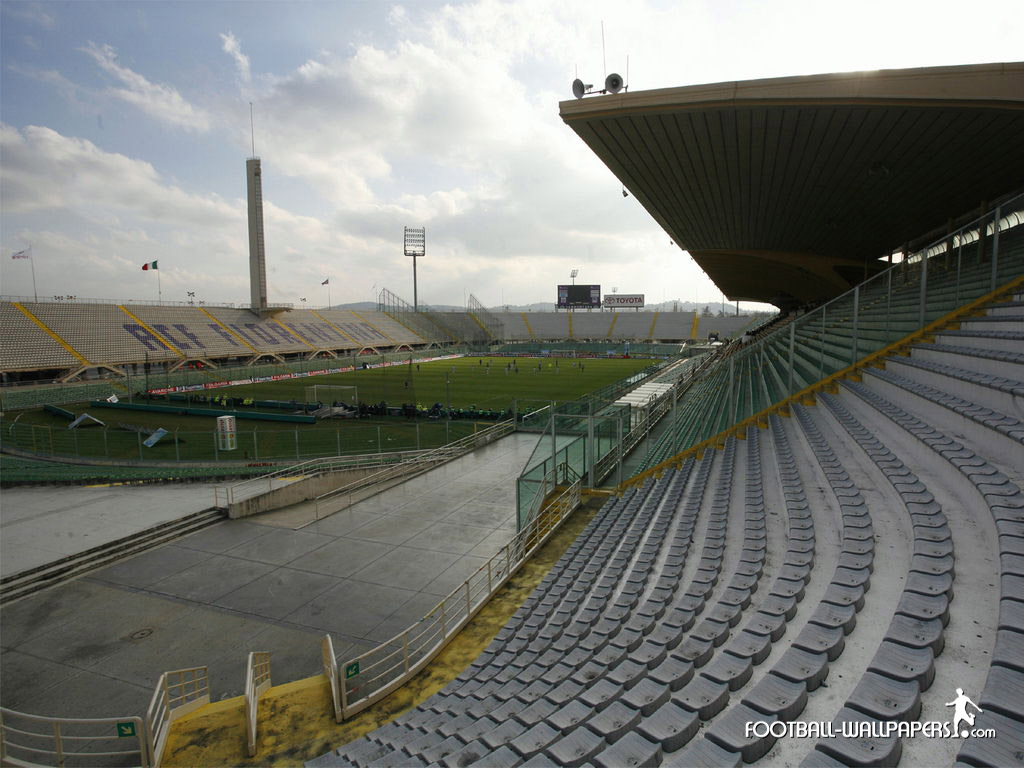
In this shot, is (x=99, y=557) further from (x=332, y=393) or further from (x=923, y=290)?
(x=332, y=393)

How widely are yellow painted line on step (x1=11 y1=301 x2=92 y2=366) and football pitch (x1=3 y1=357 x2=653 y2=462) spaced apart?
11185mm

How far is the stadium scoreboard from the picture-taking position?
9825 cm

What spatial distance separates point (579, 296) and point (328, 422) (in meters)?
76.9

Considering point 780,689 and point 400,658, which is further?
point 400,658

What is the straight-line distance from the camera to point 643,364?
58719 mm

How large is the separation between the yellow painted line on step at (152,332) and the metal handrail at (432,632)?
162 ft

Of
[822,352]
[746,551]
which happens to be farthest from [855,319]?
[746,551]

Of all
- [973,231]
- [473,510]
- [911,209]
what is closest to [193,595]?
[473,510]

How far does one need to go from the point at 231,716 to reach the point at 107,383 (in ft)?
130

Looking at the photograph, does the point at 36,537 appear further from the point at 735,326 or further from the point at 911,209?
the point at 735,326

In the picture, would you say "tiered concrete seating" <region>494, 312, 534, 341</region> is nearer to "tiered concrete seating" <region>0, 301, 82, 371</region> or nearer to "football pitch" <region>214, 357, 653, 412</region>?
"football pitch" <region>214, 357, 653, 412</region>

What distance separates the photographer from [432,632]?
838 centimetres

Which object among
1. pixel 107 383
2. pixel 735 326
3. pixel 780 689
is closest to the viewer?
pixel 780 689

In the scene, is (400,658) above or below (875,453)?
below
